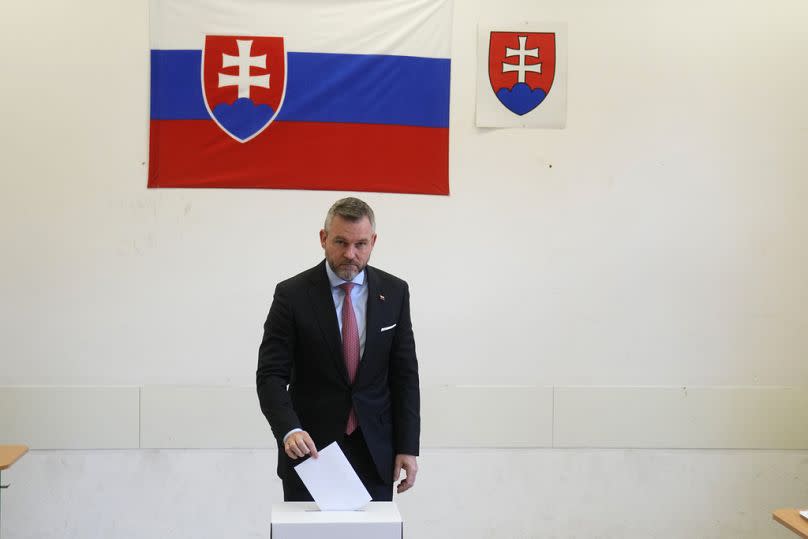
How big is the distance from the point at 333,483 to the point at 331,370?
20.6 inches

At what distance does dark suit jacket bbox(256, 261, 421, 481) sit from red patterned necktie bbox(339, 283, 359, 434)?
2 cm

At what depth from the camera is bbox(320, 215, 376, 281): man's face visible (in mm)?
2662

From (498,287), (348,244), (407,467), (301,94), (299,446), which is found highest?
(301,94)

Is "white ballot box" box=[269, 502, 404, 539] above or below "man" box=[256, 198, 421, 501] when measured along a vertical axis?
below

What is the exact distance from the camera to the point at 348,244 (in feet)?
8.78

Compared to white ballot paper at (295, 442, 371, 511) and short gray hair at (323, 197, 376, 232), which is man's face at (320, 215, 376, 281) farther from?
white ballot paper at (295, 442, 371, 511)

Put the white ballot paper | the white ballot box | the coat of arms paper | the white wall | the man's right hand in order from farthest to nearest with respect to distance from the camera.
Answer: the coat of arms paper
the white wall
the man's right hand
the white ballot paper
the white ballot box

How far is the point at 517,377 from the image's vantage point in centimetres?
440

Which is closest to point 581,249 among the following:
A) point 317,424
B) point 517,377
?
point 517,377

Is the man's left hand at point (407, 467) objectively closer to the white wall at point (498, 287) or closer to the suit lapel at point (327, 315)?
the suit lapel at point (327, 315)

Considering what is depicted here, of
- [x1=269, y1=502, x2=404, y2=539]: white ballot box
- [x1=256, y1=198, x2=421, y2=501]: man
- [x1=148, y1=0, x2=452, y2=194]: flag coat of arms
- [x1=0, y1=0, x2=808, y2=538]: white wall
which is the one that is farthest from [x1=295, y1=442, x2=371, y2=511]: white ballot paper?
[x1=148, y1=0, x2=452, y2=194]: flag coat of arms

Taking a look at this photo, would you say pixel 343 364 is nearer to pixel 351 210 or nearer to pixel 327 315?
pixel 327 315

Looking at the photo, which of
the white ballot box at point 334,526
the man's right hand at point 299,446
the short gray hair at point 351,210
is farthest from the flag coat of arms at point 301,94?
the white ballot box at point 334,526

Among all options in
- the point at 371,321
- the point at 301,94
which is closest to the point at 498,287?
the point at 301,94
